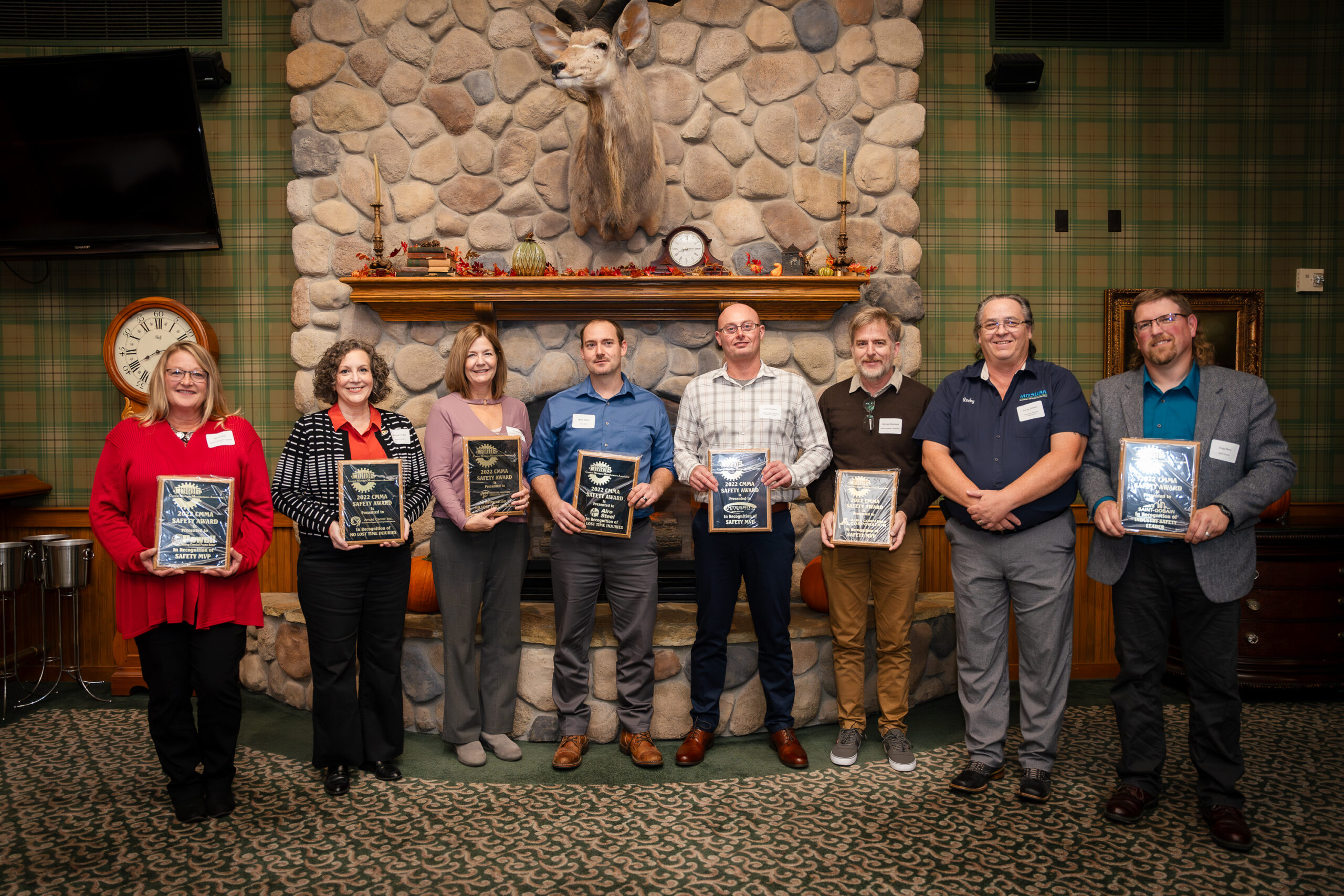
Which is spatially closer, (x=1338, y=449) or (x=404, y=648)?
(x=404, y=648)

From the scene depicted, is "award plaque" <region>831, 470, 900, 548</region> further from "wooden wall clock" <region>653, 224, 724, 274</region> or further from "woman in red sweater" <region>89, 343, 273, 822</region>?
"woman in red sweater" <region>89, 343, 273, 822</region>

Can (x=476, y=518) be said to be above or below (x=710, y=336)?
below

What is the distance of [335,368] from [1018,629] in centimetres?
260

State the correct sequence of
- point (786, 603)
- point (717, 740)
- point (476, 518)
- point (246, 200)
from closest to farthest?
point (476, 518), point (786, 603), point (717, 740), point (246, 200)

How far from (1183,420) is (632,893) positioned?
2.27 m

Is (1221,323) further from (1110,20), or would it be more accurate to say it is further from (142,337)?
(142,337)

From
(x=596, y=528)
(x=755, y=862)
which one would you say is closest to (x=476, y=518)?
(x=596, y=528)

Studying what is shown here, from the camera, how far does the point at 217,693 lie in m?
2.42

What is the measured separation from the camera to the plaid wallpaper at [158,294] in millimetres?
4074

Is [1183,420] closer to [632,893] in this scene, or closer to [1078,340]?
[1078,340]

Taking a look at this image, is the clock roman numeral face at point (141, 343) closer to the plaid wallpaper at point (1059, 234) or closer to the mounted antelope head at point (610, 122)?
the plaid wallpaper at point (1059, 234)

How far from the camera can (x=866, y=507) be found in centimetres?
259

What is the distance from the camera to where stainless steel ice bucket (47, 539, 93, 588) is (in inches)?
141

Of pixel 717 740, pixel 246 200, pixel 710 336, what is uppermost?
pixel 246 200
